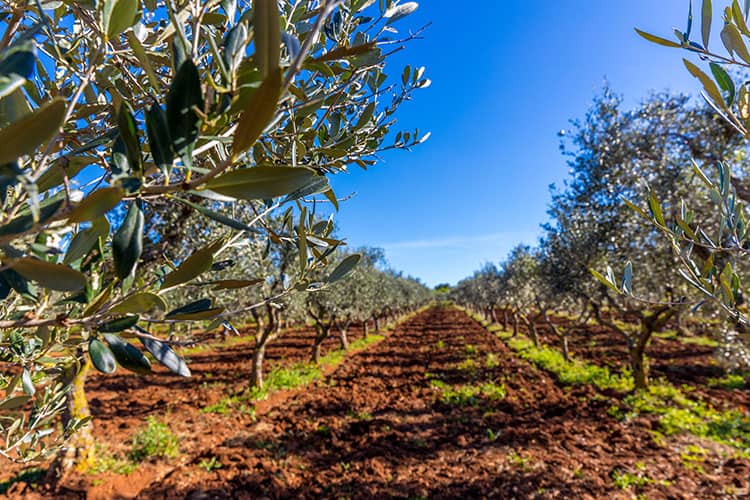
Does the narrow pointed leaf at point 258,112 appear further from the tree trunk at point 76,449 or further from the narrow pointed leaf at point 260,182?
the tree trunk at point 76,449

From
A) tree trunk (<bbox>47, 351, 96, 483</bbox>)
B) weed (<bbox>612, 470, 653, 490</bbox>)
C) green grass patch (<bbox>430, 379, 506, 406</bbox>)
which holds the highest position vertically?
tree trunk (<bbox>47, 351, 96, 483</bbox>)

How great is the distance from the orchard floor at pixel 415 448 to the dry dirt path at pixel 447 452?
3 centimetres

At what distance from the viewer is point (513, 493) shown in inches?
238

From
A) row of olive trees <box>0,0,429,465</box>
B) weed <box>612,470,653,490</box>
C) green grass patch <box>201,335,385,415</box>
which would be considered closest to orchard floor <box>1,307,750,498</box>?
weed <box>612,470,653,490</box>

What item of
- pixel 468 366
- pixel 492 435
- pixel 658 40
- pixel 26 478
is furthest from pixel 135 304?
pixel 468 366

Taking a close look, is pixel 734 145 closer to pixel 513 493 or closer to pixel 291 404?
pixel 513 493

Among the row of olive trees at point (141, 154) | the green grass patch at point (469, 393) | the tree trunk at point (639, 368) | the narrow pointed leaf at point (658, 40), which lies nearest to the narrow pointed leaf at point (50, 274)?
the row of olive trees at point (141, 154)

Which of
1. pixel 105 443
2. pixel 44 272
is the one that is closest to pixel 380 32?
pixel 44 272

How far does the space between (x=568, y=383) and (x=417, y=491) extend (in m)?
8.66

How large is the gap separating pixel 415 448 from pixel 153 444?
575cm

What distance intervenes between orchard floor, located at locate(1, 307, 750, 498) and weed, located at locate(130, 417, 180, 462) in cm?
35

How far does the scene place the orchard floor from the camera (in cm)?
626

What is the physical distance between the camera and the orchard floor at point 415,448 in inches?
246

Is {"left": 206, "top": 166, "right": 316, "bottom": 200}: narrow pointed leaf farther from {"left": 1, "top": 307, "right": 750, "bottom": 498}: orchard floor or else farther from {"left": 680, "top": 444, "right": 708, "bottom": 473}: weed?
{"left": 680, "top": 444, "right": 708, "bottom": 473}: weed
